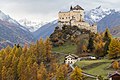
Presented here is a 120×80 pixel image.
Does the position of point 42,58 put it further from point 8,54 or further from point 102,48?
point 102,48

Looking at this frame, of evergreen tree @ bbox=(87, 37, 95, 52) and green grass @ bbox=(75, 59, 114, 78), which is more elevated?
evergreen tree @ bbox=(87, 37, 95, 52)

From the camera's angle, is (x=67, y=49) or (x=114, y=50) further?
(x=67, y=49)

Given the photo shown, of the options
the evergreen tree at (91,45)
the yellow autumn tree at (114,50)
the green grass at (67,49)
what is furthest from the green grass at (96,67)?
the green grass at (67,49)

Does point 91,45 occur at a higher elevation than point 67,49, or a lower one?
higher

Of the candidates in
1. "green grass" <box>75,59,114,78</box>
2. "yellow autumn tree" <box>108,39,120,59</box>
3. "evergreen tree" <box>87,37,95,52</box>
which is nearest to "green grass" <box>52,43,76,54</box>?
"evergreen tree" <box>87,37,95,52</box>

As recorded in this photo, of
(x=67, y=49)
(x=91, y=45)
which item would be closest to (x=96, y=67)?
(x=91, y=45)

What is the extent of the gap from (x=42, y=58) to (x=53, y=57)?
7.32 meters

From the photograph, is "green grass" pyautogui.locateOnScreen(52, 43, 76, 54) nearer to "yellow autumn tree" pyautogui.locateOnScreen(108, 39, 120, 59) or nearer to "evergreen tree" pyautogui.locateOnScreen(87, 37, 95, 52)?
"evergreen tree" pyautogui.locateOnScreen(87, 37, 95, 52)

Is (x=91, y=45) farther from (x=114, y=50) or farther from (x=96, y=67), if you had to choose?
(x=96, y=67)

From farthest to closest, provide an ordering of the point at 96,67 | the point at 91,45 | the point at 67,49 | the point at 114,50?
the point at 67,49 < the point at 91,45 < the point at 114,50 < the point at 96,67

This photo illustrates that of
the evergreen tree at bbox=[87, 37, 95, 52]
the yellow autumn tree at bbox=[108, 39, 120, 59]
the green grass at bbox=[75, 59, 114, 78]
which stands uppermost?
the evergreen tree at bbox=[87, 37, 95, 52]

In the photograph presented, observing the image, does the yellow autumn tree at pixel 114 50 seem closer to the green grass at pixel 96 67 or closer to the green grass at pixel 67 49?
the green grass at pixel 96 67

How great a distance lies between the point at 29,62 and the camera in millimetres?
159250

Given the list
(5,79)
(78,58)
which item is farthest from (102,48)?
(5,79)
